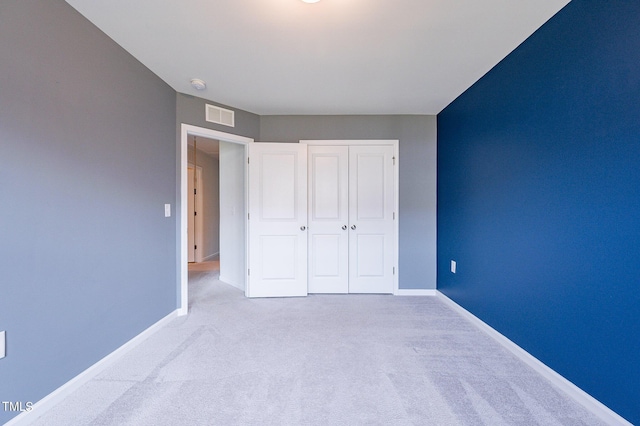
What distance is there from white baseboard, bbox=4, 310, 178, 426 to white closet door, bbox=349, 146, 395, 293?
237 cm

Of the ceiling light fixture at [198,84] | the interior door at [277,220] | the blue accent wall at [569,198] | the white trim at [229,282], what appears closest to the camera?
the blue accent wall at [569,198]

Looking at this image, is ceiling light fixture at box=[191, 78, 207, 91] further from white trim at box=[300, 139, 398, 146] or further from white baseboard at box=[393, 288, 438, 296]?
white baseboard at box=[393, 288, 438, 296]

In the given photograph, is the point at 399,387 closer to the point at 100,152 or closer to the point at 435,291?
the point at 435,291

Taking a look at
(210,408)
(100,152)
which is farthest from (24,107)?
(210,408)

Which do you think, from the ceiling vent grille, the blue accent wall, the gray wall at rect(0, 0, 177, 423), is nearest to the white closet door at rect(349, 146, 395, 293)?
the blue accent wall

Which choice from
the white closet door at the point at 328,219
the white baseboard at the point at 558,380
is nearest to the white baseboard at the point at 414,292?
the white closet door at the point at 328,219

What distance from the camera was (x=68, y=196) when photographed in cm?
156

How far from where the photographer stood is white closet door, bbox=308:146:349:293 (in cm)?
340

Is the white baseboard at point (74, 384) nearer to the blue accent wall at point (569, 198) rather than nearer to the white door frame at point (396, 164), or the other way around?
the white door frame at point (396, 164)

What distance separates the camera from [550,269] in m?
1.69

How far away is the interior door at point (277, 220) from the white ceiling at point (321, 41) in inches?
29.9

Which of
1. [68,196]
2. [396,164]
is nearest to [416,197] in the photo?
[396,164]

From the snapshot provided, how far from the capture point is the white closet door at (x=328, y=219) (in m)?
3.40

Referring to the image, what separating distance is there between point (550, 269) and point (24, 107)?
3.26 m
